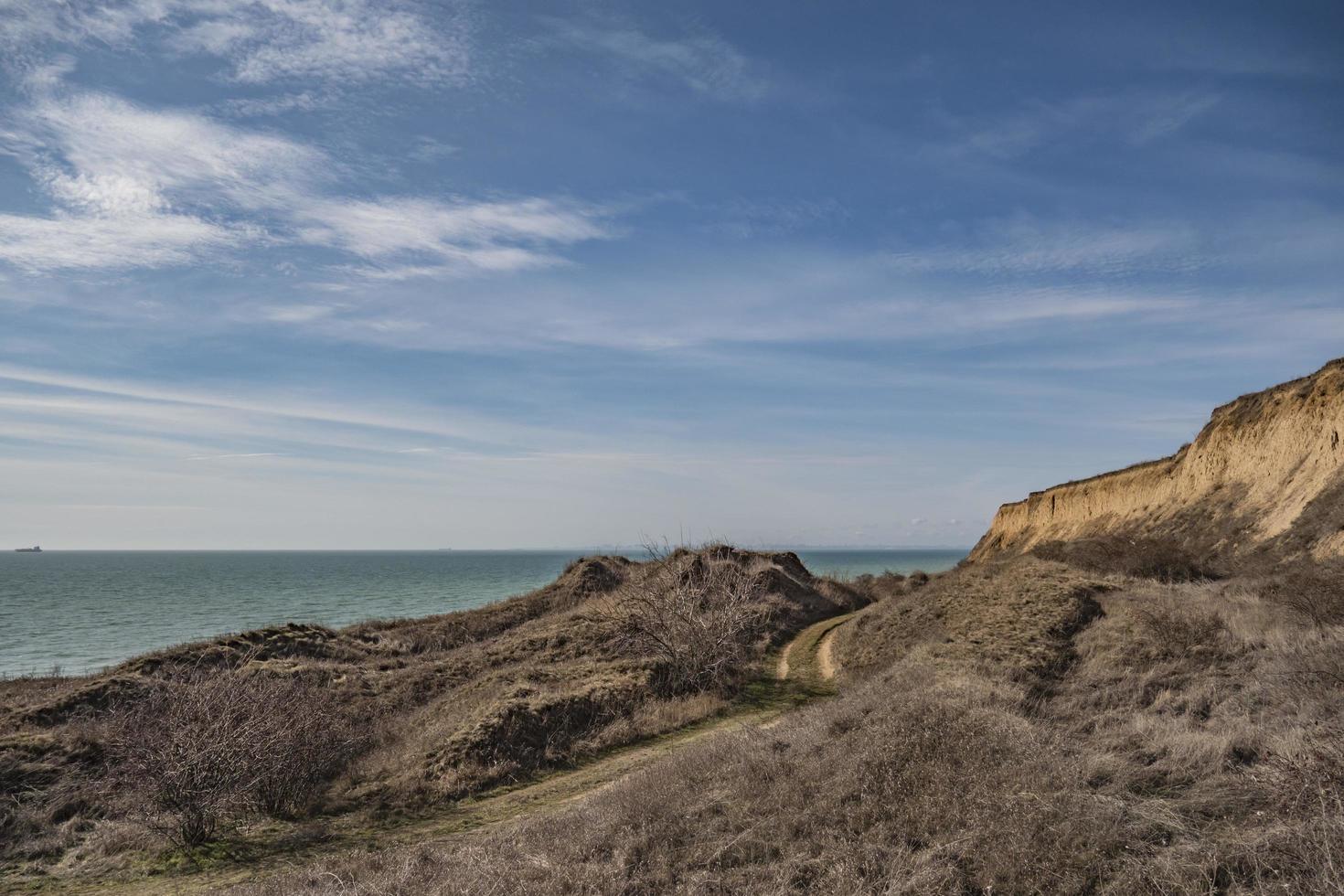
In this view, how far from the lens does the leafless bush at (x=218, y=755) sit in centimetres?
1359

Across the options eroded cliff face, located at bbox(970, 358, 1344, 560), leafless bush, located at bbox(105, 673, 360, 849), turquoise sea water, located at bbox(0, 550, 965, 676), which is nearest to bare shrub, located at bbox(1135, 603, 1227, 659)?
eroded cliff face, located at bbox(970, 358, 1344, 560)

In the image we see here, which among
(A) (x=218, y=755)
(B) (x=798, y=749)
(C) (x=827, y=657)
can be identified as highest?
(B) (x=798, y=749)

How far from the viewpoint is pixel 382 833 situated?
13117 mm

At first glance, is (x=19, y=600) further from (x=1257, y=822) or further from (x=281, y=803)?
(x=1257, y=822)

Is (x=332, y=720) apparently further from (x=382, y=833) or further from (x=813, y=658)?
(x=813, y=658)

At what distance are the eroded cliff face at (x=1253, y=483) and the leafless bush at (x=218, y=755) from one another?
3022 centimetres

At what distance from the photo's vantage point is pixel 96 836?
1370 cm

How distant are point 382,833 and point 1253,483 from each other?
132 feet

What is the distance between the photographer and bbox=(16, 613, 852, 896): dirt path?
11.8 m

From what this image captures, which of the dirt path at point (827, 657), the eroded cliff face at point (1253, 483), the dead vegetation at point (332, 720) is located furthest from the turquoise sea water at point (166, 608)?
the eroded cliff face at point (1253, 483)

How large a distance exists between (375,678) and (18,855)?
45.3ft

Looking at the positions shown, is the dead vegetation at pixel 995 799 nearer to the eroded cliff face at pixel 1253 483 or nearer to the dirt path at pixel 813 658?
the dirt path at pixel 813 658

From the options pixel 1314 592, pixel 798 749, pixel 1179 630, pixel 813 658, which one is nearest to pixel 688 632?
pixel 813 658

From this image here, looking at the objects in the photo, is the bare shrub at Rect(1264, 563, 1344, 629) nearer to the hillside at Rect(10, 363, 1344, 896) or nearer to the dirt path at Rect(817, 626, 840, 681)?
the hillside at Rect(10, 363, 1344, 896)
